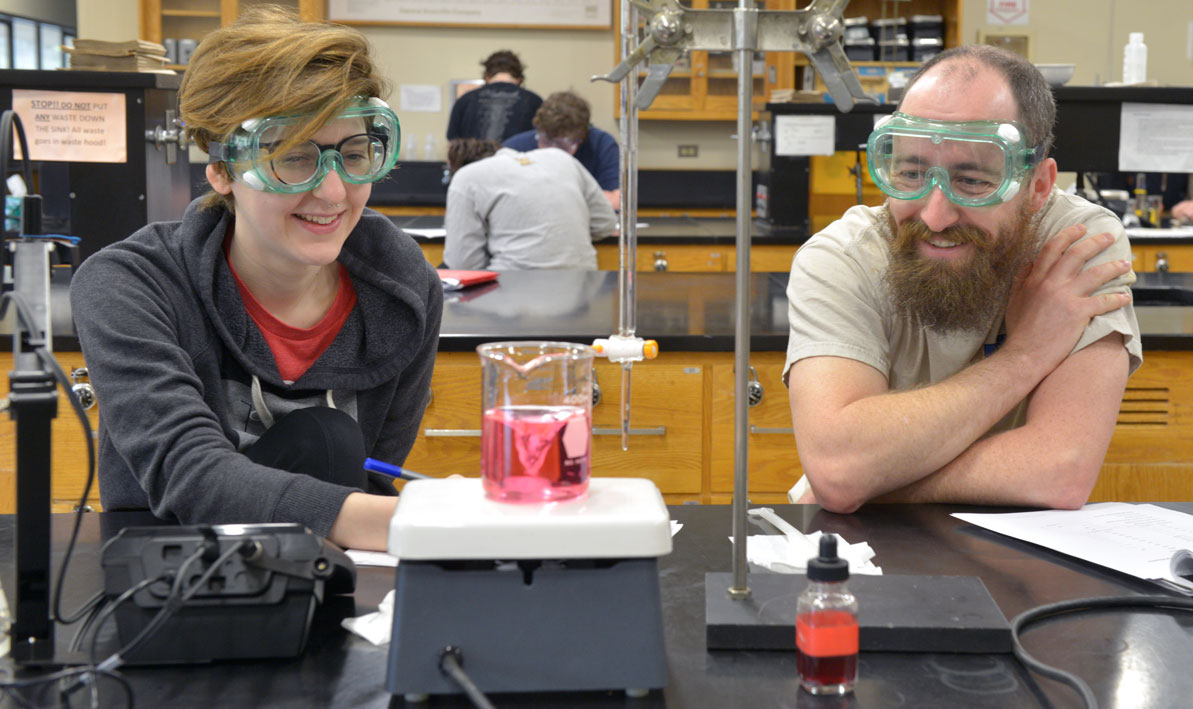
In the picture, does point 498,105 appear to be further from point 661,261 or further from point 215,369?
point 215,369

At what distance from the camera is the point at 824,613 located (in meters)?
0.90

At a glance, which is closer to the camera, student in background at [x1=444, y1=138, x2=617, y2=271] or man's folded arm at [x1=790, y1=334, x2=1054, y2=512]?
man's folded arm at [x1=790, y1=334, x2=1054, y2=512]

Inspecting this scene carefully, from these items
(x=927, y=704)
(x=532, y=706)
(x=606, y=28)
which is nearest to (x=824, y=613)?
(x=927, y=704)

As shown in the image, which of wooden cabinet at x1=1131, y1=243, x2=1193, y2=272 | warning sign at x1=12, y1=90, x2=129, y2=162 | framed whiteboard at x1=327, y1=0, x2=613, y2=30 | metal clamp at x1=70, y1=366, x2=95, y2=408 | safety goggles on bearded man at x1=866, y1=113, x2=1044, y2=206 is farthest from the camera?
framed whiteboard at x1=327, y1=0, x2=613, y2=30

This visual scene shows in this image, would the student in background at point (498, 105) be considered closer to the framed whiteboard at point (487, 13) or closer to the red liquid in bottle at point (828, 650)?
the framed whiteboard at point (487, 13)

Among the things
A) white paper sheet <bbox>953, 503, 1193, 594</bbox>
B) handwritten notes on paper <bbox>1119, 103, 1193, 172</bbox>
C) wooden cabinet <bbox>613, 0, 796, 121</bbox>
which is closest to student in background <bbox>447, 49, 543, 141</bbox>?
wooden cabinet <bbox>613, 0, 796, 121</bbox>

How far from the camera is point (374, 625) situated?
3.39 ft

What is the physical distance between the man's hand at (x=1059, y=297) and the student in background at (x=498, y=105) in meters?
5.12

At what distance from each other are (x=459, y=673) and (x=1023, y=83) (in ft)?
4.08

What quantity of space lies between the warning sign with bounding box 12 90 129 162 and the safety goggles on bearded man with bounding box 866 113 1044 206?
6.42 feet

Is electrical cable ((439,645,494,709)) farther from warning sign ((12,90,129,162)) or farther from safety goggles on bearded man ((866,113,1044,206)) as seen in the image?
warning sign ((12,90,129,162))

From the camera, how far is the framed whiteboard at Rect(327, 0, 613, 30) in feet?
24.2

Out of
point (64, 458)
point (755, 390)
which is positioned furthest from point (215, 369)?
point (755, 390)

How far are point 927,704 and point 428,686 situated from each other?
15.2 inches
